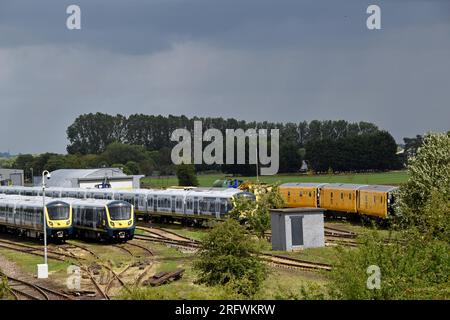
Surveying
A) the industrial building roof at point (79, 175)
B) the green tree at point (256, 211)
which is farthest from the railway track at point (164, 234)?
the industrial building roof at point (79, 175)

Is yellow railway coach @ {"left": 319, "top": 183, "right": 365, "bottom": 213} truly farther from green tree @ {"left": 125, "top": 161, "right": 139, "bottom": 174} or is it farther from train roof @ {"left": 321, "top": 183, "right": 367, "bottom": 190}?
green tree @ {"left": 125, "top": 161, "right": 139, "bottom": 174}

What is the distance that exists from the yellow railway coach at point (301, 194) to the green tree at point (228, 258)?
3628cm

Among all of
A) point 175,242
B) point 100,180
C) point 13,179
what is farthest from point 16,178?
point 175,242

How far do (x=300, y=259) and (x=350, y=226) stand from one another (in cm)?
2022

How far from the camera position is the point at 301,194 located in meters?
64.2

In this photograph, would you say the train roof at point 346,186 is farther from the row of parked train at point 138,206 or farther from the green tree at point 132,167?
the green tree at point 132,167

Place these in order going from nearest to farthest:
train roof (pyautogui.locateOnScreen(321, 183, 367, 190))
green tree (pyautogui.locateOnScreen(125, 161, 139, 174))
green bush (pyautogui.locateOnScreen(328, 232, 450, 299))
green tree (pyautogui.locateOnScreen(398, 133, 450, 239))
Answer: green bush (pyautogui.locateOnScreen(328, 232, 450, 299)) < green tree (pyautogui.locateOnScreen(398, 133, 450, 239)) < train roof (pyautogui.locateOnScreen(321, 183, 367, 190)) < green tree (pyautogui.locateOnScreen(125, 161, 139, 174))

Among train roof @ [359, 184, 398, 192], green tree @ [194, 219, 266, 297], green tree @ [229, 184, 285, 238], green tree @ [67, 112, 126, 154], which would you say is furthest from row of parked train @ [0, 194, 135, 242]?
green tree @ [67, 112, 126, 154]

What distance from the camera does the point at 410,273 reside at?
2202cm

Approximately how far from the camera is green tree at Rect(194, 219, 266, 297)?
25.8 meters

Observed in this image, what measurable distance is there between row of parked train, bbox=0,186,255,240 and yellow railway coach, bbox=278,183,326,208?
35.3 ft

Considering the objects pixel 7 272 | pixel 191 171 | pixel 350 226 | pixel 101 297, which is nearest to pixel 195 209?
pixel 350 226

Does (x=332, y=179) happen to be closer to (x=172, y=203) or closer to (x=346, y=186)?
(x=346, y=186)
